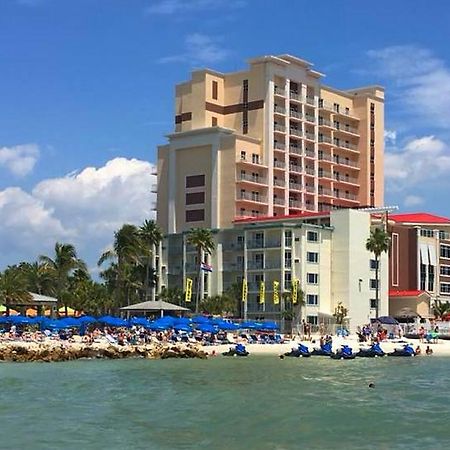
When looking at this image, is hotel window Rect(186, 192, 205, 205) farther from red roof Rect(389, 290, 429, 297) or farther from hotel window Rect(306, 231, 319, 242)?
red roof Rect(389, 290, 429, 297)

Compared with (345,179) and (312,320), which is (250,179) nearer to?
(345,179)

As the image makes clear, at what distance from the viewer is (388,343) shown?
91.9 meters

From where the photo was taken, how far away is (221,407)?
41.3 m

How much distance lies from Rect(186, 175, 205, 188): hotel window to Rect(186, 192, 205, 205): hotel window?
3.73 feet

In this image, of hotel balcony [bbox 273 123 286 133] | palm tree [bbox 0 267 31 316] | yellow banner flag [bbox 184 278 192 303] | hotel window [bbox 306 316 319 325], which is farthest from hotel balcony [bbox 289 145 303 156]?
palm tree [bbox 0 267 31 316]

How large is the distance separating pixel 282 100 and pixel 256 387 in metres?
82.7

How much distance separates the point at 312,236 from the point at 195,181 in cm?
2199

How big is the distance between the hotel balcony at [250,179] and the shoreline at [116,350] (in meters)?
37.3

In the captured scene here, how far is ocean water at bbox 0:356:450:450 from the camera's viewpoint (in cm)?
3231

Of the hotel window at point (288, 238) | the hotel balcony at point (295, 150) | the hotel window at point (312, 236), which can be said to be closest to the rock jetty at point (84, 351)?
the hotel window at point (288, 238)

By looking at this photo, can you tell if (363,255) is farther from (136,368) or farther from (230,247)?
(136,368)

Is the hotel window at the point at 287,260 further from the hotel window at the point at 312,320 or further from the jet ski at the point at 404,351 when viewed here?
the jet ski at the point at 404,351

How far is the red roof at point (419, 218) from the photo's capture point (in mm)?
127125

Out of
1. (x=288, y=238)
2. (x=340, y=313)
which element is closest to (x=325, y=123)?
(x=288, y=238)
